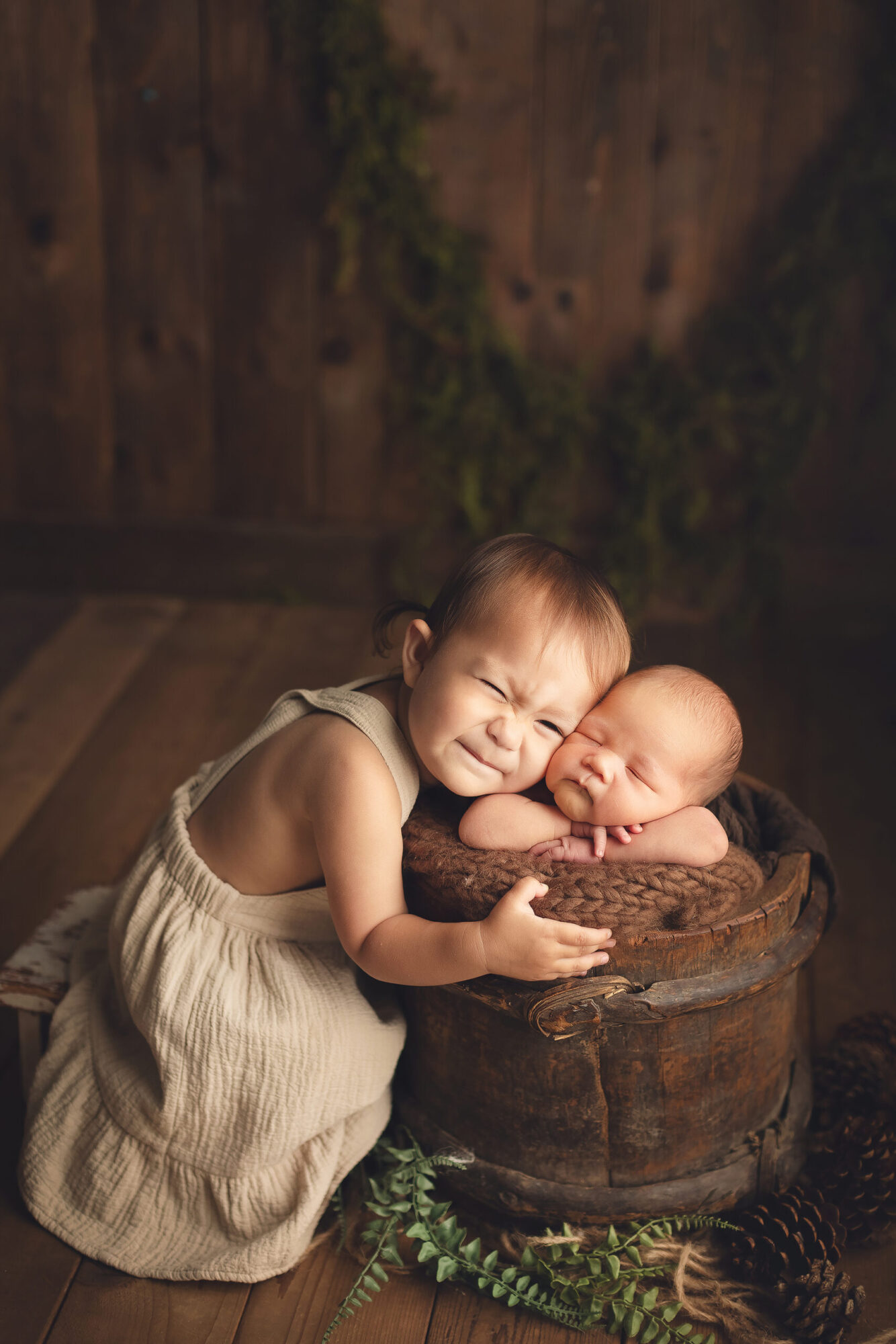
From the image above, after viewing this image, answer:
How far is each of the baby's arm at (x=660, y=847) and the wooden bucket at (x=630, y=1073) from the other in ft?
0.26

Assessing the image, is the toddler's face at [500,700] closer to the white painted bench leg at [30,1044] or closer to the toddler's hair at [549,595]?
the toddler's hair at [549,595]

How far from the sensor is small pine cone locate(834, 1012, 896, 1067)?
5.12 ft

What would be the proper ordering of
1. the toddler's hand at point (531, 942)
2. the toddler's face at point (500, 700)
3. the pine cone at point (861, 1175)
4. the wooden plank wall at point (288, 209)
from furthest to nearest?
the wooden plank wall at point (288, 209), the pine cone at point (861, 1175), the toddler's face at point (500, 700), the toddler's hand at point (531, 942)

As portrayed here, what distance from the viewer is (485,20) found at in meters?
2.66

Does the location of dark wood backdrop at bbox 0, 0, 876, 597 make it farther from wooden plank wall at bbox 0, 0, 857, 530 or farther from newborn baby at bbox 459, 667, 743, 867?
newborn baby at bbox 459, 667, 743, 867

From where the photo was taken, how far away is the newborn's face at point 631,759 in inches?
47.4

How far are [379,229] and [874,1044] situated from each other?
219 cm

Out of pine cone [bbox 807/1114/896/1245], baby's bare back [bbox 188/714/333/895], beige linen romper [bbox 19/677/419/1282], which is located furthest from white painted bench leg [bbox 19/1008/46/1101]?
pine cone [bbox 807/1114/896/1245]

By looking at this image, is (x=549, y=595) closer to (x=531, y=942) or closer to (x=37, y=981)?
(x=531, y=942)

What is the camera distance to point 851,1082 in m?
1.51

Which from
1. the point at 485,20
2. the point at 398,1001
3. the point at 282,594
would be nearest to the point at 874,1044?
the point at 398,1001

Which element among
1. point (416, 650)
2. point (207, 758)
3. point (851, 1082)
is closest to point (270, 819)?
point (416, 650)

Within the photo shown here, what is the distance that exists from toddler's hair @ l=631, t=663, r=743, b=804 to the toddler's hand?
0.24 m

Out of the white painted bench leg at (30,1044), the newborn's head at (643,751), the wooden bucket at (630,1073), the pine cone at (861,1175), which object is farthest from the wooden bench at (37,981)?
the pine cone at (861,1175)
